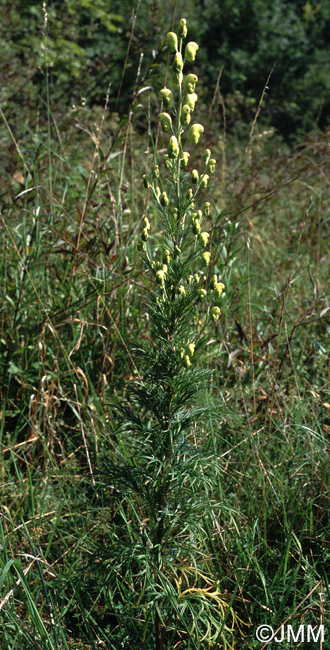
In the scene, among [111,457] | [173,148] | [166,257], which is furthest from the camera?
[111,457]

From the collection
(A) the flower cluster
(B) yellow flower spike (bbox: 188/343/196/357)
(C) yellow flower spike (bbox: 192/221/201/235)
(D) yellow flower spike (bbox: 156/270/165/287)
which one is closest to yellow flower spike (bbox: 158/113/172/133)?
(A) the flower cluster

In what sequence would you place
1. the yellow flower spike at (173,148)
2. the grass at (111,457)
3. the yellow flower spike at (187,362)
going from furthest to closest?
the grass at (111,457) → the yellow flower spike at (187,362) → the yellow flower spike at (173,148)

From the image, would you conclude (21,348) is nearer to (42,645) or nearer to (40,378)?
(40,378)

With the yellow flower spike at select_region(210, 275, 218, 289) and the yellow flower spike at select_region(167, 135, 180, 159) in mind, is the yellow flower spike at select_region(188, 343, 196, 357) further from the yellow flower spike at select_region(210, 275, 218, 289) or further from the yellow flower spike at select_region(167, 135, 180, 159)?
the yellow flower spike at select_region(167, 135, 180, 159)

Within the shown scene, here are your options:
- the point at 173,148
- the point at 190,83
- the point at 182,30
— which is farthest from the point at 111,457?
the point at 182,30

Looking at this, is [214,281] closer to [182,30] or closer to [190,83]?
[190,83]

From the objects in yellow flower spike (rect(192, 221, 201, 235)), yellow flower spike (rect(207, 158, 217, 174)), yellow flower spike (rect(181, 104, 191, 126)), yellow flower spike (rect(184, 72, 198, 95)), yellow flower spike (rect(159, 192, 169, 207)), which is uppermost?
yellow flower spike (rect(184, 72, 198, 95))

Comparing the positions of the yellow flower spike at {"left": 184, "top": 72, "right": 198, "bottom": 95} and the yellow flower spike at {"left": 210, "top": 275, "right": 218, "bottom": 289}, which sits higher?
the yellow flower spike at {"left": 184, "top": 72, "right": 198, "bottom": 95}

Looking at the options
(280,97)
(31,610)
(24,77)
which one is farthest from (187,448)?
(280,97)

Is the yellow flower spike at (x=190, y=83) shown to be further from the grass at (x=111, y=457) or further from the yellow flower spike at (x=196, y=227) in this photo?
the grass at (x=111, y=457)

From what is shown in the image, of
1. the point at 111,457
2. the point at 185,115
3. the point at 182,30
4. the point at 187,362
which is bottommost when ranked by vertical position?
the point at 111,457

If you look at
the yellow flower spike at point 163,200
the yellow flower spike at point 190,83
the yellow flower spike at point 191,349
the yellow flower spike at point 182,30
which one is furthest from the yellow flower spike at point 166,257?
the yellow flower spike at point 182,30

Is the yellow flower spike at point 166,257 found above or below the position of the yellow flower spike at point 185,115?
below

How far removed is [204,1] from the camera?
10.9 metres
